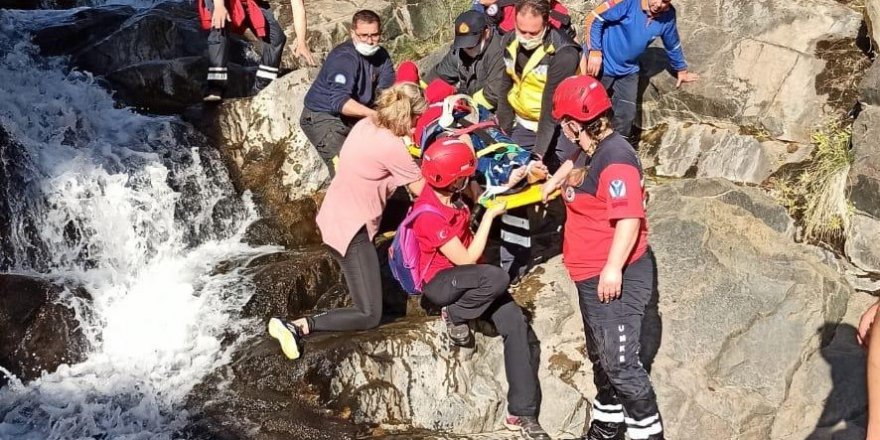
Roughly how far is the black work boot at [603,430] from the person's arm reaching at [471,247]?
1189 mm

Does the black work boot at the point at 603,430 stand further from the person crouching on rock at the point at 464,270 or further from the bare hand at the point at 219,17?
the bare hand at the point at 219,17

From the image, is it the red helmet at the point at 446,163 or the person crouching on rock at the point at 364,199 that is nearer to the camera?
the red helmet at the point at 446,163

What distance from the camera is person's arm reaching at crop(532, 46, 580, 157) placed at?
231 inches

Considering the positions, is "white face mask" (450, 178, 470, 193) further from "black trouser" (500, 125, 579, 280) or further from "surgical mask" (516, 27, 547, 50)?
"surgical mask" (516, 27, 547, 50)

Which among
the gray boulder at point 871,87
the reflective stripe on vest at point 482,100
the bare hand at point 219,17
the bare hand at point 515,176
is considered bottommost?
the bare hand at point 515,176

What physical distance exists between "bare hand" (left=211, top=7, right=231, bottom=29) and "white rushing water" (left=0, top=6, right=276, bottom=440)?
3.23ft

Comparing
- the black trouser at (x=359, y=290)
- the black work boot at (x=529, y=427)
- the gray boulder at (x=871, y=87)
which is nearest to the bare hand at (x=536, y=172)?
the black trouser at (x=359, y=290)

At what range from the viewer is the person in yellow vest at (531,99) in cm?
588

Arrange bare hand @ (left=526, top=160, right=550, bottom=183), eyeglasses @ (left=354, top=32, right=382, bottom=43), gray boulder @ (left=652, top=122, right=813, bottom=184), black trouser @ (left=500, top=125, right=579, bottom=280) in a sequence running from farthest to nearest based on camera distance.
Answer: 1. gray boulder @ (left=652, top=122, right=813, bottom=184)
2. eyeglasses @ (left=354, top=32, right=382, bottom=43)
3. black trouser @ (left=500, top=125, right=579, bottom=280)
4. bare hand @ (left=526, top=160, right=550, bottom=183)

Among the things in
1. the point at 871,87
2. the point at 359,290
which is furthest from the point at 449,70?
the point at 871,87

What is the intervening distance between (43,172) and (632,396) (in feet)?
17.1

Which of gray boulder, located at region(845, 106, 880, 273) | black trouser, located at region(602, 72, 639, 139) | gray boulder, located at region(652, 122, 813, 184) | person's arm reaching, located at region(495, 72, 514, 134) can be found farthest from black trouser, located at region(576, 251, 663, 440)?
gray boulder, located at region(652, 122, 813, 184)

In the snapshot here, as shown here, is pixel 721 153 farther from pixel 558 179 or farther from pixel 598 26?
pixel 558 179

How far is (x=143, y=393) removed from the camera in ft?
18.0
